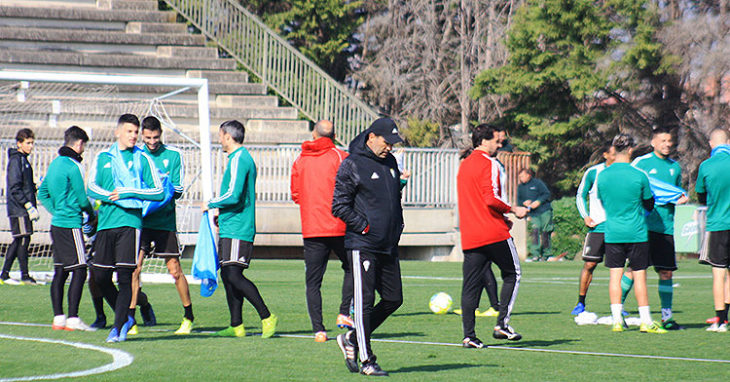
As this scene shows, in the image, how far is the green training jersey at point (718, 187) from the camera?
10.9 meters

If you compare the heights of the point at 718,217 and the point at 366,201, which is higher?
the point at 366,201

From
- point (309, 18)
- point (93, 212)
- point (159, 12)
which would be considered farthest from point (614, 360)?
point (309, 18)

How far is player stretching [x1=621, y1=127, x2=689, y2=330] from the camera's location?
11.1 meters

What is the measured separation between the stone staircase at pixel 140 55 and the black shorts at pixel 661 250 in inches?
755

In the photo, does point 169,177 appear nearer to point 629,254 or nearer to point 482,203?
point 482,203

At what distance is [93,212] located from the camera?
34.7 feet

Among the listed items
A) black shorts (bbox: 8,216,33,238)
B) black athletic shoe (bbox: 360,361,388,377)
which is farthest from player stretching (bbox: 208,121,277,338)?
black shorts (bbox: 8,216,33,238)

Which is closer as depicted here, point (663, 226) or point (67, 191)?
point (67, 191)

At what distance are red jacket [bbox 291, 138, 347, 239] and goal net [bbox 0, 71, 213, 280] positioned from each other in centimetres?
509

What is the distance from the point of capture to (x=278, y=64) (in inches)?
1265

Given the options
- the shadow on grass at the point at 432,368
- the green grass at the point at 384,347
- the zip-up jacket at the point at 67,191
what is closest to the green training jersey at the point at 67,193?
the zip-up jacket at the point at 67,191

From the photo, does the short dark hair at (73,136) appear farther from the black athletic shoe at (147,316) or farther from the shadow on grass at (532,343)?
the shadow on grass at (532,343)

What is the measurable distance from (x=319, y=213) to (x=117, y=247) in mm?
1939

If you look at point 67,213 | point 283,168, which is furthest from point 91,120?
point 67,213
